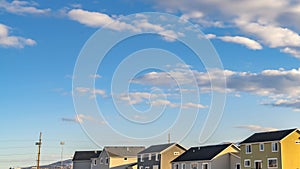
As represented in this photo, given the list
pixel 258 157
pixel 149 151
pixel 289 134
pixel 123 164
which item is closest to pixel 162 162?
pixel 149 151

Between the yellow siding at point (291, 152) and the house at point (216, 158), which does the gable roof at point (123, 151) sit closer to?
the house at point (216, 158)

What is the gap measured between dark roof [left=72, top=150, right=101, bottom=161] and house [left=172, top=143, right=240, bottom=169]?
33369 millimetres

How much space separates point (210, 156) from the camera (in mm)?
75312

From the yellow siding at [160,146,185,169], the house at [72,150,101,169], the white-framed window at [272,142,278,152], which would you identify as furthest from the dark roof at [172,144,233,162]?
the house at [72,150,101,169]

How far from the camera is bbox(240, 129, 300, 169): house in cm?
6291

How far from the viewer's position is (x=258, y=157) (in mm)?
66875

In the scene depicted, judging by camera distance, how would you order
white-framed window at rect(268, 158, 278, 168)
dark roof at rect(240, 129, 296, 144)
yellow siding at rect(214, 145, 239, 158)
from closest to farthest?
1. white-framed window at rect(268, 158, 278, 168)
2. dark roof at rect(240, 129, 296, 144)
3. yellow siding at rect(214, 145, 239, 158)

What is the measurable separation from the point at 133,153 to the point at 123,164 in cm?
402

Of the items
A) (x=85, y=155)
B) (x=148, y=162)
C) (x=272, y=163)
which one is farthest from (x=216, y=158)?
(x=85, y=155)

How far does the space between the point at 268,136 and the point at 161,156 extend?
88.8 feet

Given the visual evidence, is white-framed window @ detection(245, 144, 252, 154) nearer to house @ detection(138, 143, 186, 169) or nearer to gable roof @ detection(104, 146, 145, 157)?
house @ detection(138, 143, 186, 169)

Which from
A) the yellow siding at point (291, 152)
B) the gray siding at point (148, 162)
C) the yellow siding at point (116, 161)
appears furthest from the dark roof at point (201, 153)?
the yellow siding at point (116, 161)

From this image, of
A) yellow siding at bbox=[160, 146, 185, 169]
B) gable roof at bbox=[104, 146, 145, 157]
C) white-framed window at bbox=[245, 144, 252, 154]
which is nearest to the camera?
white-framed window at bbox=[245, 144, 252, 154]

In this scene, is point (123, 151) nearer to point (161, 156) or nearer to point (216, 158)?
point (161, 156)
